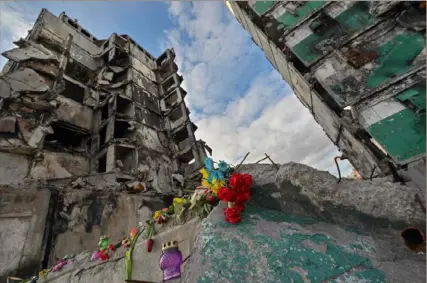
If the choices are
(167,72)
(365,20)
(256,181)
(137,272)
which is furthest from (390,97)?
(167,72)

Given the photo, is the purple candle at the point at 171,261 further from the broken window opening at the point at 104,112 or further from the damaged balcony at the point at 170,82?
the damaged balcony at the point at 170,82

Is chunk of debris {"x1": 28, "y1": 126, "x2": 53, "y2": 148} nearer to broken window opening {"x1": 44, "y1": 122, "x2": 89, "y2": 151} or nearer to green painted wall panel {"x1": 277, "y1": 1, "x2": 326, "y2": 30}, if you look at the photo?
broken window opening {"x1": 44, "y1": 122, "x2": 89, "y2": 151}

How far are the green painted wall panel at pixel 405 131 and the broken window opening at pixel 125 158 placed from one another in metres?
14.7

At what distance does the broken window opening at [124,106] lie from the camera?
19009 mm

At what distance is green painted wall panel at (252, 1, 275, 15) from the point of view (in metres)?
6.18

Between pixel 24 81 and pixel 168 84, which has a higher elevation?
pixel 168 84

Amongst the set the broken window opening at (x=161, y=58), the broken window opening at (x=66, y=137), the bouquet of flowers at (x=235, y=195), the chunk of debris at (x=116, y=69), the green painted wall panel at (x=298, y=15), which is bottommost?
the bouquet of flowers at (x=235, y=195)

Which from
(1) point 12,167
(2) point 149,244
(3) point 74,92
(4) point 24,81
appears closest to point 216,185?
(2) point 149,244

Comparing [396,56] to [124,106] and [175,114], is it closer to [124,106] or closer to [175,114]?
[124,106]

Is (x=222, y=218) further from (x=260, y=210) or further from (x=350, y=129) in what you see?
(x=350, y=129)

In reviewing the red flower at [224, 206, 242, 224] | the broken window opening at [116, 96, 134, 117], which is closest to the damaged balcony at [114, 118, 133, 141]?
the broken window opening at [116, 96, 134, 117]

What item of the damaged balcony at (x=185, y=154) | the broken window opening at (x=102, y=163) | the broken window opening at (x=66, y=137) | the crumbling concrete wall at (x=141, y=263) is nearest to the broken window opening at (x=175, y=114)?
the damaged balcony at (x=185, y=154)

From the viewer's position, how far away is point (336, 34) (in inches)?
193

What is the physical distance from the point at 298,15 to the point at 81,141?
56.3ft
